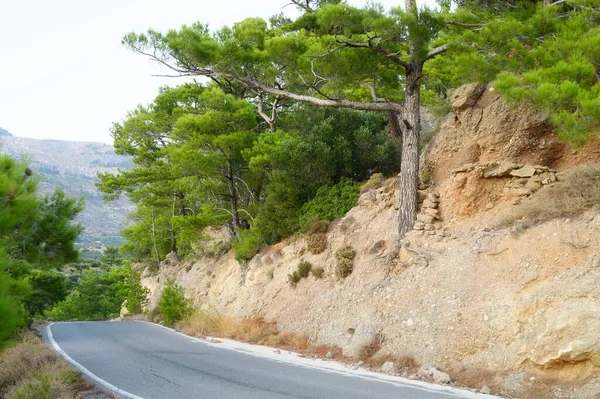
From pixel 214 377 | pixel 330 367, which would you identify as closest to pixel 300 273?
pixel 330 367

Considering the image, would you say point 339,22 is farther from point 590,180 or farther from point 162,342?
point 162,342

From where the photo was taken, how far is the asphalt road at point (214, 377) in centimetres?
776

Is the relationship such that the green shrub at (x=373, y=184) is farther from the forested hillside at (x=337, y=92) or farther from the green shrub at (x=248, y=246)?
the green shrub at (x=248, y=246)

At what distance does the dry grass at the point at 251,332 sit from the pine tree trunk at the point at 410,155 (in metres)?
3.97

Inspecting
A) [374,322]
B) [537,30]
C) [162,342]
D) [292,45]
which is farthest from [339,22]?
[162,342]

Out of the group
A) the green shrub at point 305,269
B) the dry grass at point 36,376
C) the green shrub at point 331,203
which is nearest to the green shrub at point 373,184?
the green shrub at point 331,203

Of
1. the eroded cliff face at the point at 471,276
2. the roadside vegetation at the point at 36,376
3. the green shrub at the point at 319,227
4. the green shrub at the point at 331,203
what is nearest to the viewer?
the roadside vegetation at the point at 36,376

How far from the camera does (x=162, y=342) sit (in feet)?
48.9

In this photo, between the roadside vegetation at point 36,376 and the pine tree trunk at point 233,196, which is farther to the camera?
the pine tree trunk at point 233,196

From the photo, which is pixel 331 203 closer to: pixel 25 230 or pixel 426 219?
pixel 426 219

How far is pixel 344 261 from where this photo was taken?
14672mm

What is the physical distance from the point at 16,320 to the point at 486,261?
29.4 feet

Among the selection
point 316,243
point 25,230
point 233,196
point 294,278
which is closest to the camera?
point 25,230

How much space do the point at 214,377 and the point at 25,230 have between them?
168 inches
